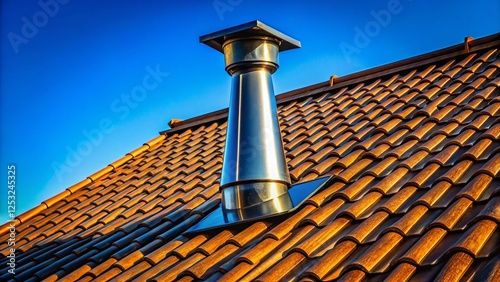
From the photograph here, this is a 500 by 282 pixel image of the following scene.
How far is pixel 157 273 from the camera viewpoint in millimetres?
3881

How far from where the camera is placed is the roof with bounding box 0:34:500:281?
128 inches

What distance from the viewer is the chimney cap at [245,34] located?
15.2 feet

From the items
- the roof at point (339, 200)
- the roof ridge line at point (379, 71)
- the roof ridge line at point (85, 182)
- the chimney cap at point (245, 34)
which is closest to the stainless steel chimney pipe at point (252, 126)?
the chimney cap at point (245, 34)

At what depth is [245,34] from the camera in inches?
185

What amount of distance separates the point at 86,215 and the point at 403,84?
3142 mm

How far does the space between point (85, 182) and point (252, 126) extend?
3.19 m

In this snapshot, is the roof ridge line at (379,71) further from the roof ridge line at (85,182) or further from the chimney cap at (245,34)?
the chimney cap at (245,34)

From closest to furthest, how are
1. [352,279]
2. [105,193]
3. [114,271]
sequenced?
1. [352,279]
2. [114,271]
3. [105,193]

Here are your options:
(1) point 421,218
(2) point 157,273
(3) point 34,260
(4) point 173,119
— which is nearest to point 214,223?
(2) point 157,273

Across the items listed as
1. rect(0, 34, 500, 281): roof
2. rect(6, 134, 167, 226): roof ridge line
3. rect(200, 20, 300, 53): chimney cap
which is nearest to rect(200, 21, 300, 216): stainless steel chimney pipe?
rect(200, 20, 300, 53): chimney cap

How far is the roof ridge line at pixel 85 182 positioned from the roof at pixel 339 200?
19 millimetres

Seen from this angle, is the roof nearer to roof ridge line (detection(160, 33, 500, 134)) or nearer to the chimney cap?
roof ridge line (detection(160, 33, 500, 134))

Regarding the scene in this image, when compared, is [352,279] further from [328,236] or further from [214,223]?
[214,223]

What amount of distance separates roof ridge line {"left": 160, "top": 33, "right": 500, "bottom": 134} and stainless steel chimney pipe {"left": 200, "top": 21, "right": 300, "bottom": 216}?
6.75 feet
